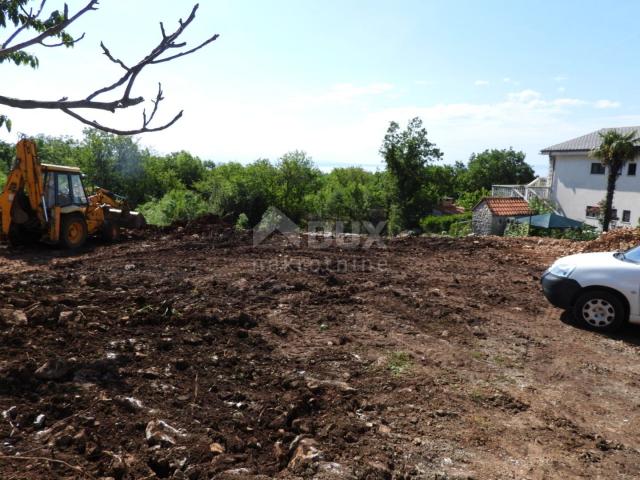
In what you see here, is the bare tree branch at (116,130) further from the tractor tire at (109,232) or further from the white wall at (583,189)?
the white wall at (583,189)

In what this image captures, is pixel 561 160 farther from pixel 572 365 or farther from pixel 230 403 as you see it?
pixel 230 403

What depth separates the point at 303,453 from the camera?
3.40 meters

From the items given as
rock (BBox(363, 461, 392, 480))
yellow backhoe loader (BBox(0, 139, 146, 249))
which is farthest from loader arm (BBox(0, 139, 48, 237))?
rock (BBox(363, 461, 392, 480))

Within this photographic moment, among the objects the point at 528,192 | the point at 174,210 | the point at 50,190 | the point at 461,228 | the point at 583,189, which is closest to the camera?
the point at 50,190

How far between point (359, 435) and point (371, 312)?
355 cm

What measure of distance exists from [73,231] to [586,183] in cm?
3151

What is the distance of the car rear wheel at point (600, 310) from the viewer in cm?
661

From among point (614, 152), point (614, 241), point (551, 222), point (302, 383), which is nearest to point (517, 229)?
point (551, 222)

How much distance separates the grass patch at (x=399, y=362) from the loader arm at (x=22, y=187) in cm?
1001

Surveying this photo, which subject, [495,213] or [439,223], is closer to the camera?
[495,213]

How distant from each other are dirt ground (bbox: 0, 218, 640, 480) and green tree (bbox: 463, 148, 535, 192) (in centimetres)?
6734

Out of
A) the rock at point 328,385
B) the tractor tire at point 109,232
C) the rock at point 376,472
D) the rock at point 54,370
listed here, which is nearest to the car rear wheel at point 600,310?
the rock at point 328,385

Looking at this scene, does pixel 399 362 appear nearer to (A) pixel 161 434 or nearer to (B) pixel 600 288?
(A) pixel 161 434

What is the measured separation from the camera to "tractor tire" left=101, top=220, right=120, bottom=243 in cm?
1408
